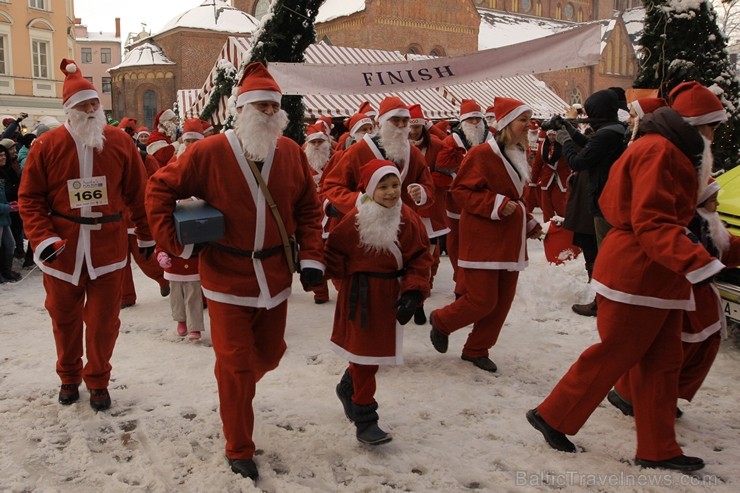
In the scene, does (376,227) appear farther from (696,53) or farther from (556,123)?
(696,53)

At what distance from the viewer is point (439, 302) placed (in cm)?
774

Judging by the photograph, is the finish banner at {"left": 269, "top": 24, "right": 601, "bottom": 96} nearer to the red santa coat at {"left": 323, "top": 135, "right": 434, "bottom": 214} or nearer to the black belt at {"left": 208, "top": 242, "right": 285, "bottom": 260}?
the red santa coat at {"left": 323, "top": 135, "right": 434, "bottom": 214}

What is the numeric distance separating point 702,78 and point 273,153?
6.15 m

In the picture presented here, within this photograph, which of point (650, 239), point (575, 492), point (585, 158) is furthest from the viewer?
point (585, 158)

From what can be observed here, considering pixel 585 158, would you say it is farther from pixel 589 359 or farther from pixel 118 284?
pixel 118 284

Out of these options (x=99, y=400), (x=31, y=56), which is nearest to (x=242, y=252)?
(x=99, y=400)

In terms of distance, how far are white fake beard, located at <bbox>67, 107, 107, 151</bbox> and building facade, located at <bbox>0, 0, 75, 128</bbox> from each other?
118ft

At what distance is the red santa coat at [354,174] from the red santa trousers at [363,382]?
4.63ft

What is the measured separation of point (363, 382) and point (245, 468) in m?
0.84

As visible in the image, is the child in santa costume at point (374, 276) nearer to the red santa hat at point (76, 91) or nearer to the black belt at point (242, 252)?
the black belt at point (242, 252)

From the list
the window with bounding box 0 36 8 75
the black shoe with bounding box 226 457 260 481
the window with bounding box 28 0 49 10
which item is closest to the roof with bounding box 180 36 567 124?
the black shoe with bounding box 226 457 260 481

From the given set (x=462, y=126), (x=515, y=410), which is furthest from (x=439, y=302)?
(x=515, y=410)

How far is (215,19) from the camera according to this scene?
43875 millimetres

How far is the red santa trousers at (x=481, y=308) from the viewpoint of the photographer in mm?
5242
